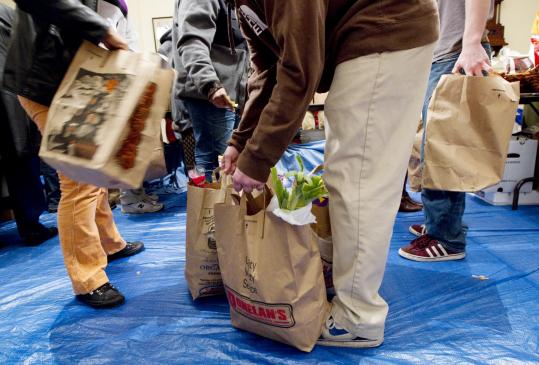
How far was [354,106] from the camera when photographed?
2.53 feet

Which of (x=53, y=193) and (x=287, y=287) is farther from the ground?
(x=287, y=287)

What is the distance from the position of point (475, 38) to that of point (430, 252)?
2.60 ft

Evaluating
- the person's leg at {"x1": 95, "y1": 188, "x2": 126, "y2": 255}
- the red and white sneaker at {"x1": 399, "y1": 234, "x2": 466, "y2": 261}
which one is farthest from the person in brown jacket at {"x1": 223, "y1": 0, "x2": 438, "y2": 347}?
the person's leg at {"x1": 95, "y1": 188, "x2": 126, "y2": 255}

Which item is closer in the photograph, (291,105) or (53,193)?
(291,105)

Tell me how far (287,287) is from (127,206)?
5.72 ft

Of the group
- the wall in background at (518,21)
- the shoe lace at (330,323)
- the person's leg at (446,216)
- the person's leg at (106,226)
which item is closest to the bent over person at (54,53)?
the person's leg at (106,226)

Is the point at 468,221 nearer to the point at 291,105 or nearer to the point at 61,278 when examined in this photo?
the point at 291,105

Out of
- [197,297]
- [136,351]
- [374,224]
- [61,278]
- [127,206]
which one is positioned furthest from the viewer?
[127,206]

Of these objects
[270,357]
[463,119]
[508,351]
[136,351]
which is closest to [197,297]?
[136,351]

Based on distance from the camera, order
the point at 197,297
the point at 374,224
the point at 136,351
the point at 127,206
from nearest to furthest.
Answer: the point at 374,224, the point at 136,351, the point at 197,297, the point at 127,206

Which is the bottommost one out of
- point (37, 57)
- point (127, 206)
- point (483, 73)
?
point (127, 206)

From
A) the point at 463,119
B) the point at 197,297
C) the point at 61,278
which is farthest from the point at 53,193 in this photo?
the point at 463,119

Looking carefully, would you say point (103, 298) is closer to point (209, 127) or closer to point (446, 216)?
point (209, 127)

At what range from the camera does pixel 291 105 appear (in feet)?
2.36
